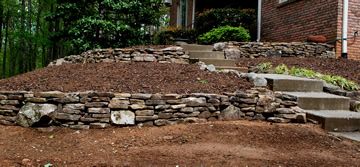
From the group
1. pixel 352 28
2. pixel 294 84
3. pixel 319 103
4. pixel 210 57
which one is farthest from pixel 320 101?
pixel 352 28

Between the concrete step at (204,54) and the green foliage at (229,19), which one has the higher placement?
the green foliage at (229,19)

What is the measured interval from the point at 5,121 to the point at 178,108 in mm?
2359

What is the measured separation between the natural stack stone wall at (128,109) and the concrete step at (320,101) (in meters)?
0.28

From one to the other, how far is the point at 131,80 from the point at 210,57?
2.98 metres

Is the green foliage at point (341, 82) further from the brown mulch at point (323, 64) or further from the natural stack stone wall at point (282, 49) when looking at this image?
the natural stack stone wall at point (282, 49)

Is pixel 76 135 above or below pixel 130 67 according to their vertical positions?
below

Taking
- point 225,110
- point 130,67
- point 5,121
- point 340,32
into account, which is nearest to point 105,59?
point 130,67

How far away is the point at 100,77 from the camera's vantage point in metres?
6.11

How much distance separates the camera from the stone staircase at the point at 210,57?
7770 mm

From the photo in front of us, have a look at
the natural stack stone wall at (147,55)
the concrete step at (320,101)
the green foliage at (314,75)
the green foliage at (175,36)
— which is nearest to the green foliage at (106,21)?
the green foliage at (175,36)

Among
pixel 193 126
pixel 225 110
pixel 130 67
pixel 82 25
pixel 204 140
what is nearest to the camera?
pixel 204 140

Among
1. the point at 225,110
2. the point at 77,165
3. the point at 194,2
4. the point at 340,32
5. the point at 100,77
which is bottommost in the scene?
the point at 77,165

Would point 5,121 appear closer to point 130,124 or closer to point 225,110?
point 130,124

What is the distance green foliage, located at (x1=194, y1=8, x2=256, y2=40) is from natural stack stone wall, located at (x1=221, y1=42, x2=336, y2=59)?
2687 millimetres
